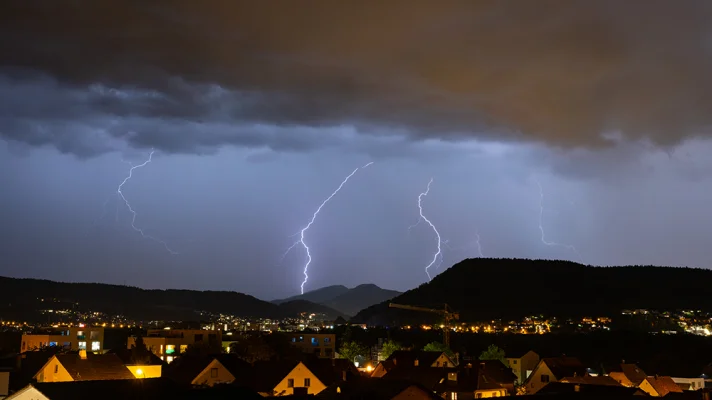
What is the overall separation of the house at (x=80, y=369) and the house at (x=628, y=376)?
35921mm

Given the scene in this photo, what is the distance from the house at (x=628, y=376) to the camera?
5689cm

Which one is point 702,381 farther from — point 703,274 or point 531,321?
point 703,274

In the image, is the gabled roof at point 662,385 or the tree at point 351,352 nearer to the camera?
the gabled roof at point 662,385

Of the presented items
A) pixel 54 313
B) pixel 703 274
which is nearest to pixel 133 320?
pixel 54 313

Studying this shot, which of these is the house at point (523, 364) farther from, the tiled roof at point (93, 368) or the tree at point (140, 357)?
the tiled roof at point (93, 368)

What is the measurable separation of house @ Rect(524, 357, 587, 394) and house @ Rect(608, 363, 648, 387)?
2.51m

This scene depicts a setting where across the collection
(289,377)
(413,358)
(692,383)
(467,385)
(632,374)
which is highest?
(413,358)

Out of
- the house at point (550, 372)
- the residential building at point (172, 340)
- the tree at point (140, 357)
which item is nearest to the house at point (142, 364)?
the tree at point (140, 357)

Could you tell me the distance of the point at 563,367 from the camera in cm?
6125

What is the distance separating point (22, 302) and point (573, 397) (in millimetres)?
178332

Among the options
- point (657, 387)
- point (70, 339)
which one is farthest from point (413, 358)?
point (70, 339)

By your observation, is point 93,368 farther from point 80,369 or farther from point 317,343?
point 317,343

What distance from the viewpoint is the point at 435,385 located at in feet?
163

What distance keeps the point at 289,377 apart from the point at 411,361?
14808mm
